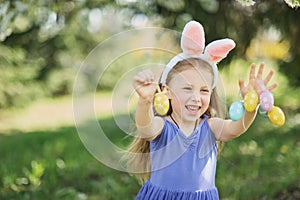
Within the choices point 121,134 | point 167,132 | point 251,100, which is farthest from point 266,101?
point 121,134

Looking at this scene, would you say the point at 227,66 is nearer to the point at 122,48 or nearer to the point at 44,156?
the point at 44,156

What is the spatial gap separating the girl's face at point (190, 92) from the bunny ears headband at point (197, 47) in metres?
0.04

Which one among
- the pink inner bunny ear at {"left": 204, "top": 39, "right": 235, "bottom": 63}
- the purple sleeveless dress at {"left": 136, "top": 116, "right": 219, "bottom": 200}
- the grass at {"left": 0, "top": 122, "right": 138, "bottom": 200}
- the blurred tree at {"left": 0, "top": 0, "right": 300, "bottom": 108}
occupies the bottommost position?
the grass at {"left": 0, "top": 122, "right": 138, "bottom": 200}

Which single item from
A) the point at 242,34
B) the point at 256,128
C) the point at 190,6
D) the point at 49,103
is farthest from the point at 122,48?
the point at 49,103

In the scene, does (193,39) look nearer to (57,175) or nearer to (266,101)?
(266,101)

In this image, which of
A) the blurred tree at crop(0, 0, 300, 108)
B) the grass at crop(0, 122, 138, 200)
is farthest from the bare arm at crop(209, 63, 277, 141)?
the blurred tree at crop(0, 0, 300, 108)

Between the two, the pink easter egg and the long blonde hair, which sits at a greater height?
the pink easter egg

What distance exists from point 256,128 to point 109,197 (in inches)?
83.1

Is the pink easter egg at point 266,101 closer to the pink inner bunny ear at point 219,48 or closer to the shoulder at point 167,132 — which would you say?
the pink inner bunny ear at point 219,48

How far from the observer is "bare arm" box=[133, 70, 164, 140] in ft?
5.23

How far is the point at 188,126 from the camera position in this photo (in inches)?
75.6

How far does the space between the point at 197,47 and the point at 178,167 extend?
41 cm

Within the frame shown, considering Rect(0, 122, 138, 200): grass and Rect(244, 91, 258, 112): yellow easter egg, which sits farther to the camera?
Rect(0, 122, 138, 200): grass

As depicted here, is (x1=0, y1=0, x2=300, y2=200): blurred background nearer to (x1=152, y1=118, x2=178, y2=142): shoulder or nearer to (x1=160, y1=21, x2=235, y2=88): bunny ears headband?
(x1=160, y1=21, x2=235, y2=88): bunny ears headband
